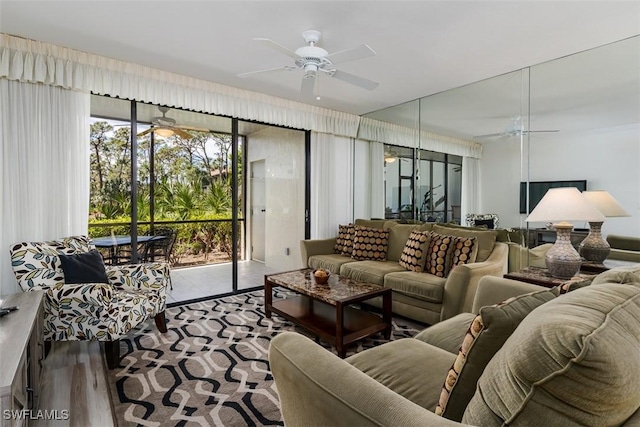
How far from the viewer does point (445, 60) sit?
3062mm

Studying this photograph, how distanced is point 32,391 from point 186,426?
0.91 m

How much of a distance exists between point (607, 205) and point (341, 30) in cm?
253

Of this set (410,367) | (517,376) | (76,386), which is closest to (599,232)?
(410,367)

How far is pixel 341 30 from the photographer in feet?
8.38

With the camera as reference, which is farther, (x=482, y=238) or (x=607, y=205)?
(x=482, y=238)

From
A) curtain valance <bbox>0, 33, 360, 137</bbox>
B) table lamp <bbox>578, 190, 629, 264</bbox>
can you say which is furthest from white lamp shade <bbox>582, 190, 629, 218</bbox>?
curtain valance <bbox>0, 33, 360, 137</bbox>

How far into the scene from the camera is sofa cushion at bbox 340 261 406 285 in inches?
133

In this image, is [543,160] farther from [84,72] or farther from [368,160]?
[84,72]

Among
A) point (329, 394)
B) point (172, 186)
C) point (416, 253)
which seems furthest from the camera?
point (172, 186)

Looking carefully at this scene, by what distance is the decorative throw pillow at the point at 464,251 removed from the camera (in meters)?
3.12

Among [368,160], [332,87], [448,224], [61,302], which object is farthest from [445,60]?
[61,302]

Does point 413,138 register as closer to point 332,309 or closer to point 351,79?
point 351,79

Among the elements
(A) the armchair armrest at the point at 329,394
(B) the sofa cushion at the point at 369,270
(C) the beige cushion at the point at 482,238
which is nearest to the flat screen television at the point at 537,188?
(C) the beige cushion at the point at 482,238

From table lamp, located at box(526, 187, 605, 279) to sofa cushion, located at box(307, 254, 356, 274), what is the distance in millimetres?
2036
